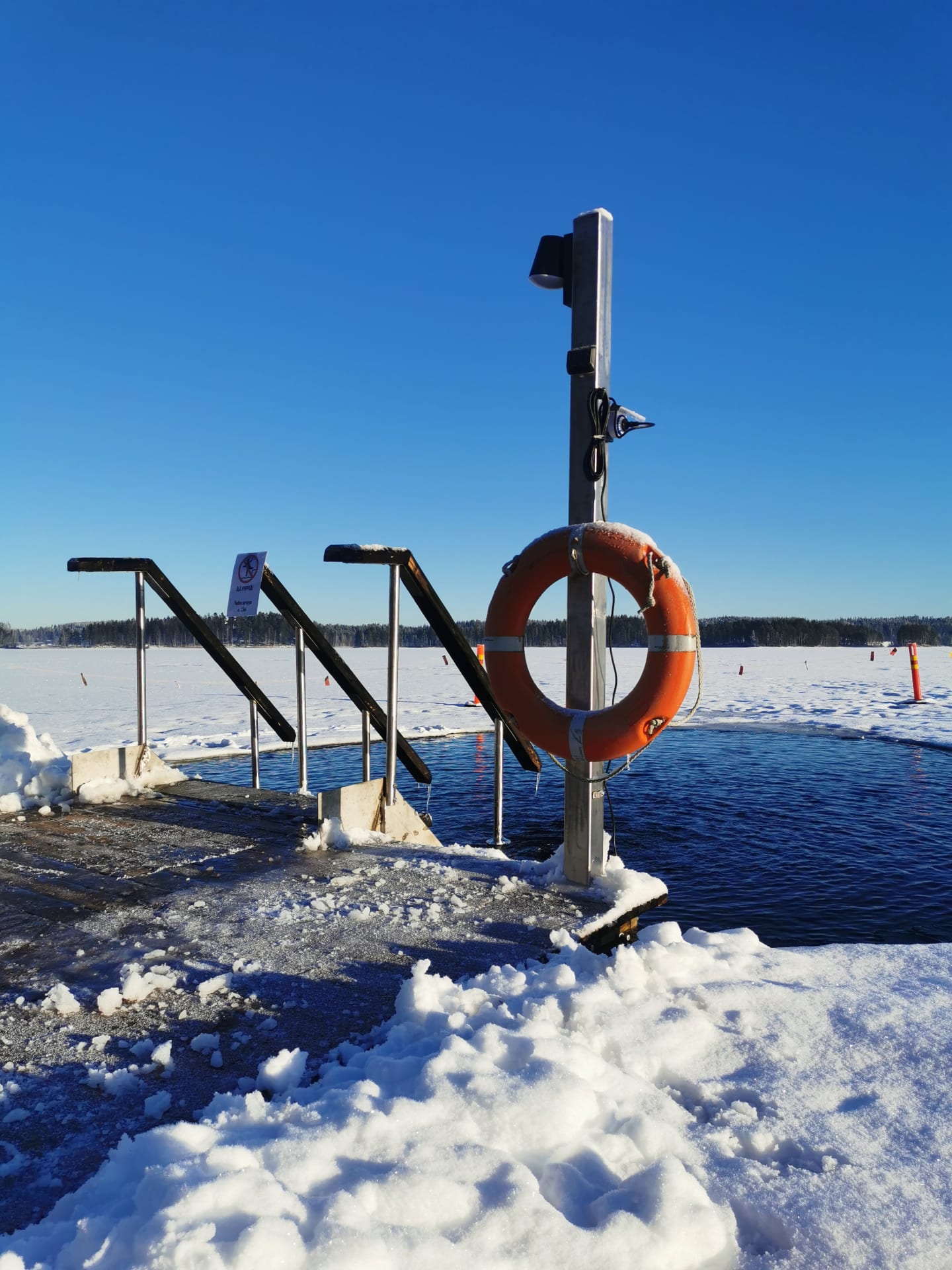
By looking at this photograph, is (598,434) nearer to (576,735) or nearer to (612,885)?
(576,735)

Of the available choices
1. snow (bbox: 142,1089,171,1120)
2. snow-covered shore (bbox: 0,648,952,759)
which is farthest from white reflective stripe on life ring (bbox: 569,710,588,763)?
snow-covered shore (bbox: 0,648,952,759)

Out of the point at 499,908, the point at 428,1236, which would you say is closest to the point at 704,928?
the point at 499,908

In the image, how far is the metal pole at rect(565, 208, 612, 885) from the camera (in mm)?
2984

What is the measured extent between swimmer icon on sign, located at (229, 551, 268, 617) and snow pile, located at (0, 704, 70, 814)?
4.08 feet

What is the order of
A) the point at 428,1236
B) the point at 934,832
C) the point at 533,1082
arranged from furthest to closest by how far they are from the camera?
the point at 934,832 < the point at 533,1082 < the point at 428,1236

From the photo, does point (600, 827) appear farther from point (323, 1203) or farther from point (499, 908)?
point (323, 1203)

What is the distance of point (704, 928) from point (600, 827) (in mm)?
1612

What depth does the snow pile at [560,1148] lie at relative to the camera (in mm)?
1209

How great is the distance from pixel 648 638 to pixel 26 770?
134 inches

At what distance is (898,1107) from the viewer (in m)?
1.80

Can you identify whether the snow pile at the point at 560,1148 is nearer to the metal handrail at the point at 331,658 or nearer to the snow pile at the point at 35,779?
the metal handrail at the point at 331,658

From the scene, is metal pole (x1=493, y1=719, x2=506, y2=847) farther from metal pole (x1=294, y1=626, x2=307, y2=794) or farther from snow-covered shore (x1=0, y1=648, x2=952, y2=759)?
snow-covered shore (x1=0, y1=648, x2=952, y2=759)

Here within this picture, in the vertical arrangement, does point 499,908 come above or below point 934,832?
above

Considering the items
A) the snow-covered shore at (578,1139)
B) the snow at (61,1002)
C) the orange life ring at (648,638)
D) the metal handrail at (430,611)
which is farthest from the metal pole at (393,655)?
the snow at (61,1002)
